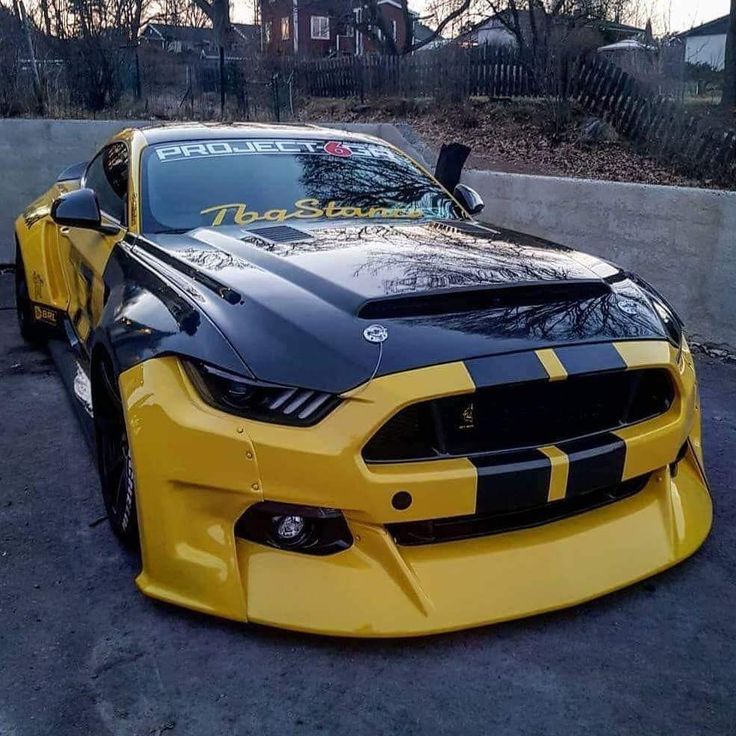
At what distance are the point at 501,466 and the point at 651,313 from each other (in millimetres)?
913

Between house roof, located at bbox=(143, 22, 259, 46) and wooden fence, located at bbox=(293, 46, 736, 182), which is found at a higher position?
house roof, located at bbox=(143, 22, 259, 46)

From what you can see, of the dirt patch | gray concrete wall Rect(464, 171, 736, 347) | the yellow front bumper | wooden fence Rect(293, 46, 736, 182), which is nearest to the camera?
the yellow front bumper

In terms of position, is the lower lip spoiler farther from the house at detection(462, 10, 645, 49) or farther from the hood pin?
the house at detection(462, 10, 645, 49)

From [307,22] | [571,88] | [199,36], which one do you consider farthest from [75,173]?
[307,22]

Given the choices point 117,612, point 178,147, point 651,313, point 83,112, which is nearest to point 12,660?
point 117,612

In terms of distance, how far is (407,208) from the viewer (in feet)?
12.8

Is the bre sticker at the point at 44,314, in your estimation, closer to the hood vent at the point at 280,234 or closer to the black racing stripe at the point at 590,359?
the hood vent at the point at 280,234

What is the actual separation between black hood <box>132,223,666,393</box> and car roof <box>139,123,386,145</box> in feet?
3.34

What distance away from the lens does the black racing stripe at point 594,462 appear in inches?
92.5

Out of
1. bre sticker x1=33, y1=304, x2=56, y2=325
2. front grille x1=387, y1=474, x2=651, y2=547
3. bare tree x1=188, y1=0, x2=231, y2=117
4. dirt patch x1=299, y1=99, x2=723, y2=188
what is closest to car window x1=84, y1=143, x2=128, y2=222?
bre sticker x1=33, y1=304, x2=56, y2=325

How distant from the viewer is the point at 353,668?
2.21 metres

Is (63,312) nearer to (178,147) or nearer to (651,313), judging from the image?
(178,147)

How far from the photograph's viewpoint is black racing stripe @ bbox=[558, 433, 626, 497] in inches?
92.5

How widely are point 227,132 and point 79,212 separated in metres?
0.91
